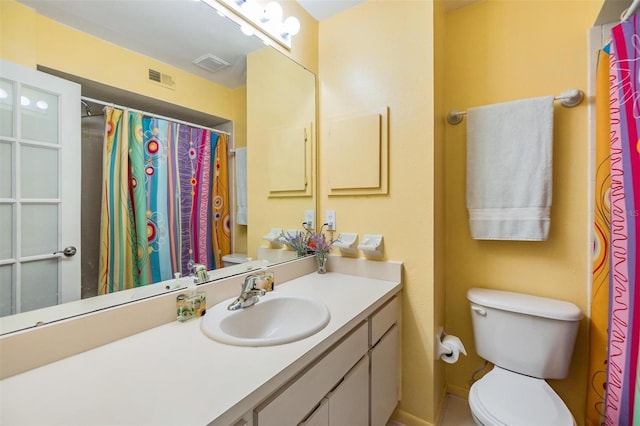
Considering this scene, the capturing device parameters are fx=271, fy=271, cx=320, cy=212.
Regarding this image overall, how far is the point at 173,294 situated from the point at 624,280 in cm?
170

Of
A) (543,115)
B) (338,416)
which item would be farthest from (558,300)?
(338,416)

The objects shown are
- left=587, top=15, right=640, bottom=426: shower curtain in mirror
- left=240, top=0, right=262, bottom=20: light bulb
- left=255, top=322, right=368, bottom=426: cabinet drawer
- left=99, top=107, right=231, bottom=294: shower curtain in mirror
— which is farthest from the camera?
left=240, top=0, right=262, bottom=20: light bulb

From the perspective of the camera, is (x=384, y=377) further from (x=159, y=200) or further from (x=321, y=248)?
(x=159, y=200)

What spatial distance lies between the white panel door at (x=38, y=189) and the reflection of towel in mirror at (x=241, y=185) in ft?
1.98

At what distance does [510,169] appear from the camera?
140cm

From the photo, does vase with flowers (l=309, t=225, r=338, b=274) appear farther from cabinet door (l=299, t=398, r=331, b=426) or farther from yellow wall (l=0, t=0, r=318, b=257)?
cabinet door (l=299, t=398, r=331, b=426)

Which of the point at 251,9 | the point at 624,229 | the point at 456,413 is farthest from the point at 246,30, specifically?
the point at 456,413

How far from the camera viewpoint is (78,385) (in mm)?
619

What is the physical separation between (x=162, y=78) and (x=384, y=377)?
1.58m

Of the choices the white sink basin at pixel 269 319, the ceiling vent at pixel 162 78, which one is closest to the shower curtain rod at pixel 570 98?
the white sink basin at pixel 269 319

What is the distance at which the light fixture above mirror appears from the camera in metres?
1.24

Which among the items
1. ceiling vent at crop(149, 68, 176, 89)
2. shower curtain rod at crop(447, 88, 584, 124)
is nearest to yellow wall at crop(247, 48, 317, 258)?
ceiling vent at crop(149, 68, 176, 89)

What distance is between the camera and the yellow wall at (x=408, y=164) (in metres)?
1.38

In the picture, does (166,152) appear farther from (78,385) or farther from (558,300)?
(558,300)
